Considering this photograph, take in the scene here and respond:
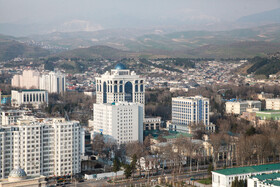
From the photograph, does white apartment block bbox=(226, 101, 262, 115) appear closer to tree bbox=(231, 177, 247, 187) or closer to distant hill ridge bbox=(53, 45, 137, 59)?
tree bbox=(231, 177, 247, 187)

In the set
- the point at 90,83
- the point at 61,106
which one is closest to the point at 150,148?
the point at 61,106

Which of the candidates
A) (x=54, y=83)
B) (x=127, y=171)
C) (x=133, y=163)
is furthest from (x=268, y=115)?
(x=54, y=83)

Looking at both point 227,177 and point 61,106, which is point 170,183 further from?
point 61,106

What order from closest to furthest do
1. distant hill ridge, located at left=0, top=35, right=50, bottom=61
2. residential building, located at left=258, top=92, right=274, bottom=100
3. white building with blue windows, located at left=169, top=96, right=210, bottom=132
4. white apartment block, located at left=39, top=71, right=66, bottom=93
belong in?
white building with blue windows, located at left=169, top=96, right=210, bottom=132 → residential building, located at left=258, top=92, right=274, bottom=100 → white apartment block, located at left=39, top=71, right=66, bottom=93 → distant hill ridge, located at left=0, top=35, right=50, bottom=61

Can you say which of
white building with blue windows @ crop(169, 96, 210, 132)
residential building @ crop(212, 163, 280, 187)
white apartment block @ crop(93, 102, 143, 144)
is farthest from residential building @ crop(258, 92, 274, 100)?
residential building @ crop(212, 163, 280, 187)

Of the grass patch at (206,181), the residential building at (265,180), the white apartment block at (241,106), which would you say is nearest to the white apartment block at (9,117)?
the grass patch at (206,181)

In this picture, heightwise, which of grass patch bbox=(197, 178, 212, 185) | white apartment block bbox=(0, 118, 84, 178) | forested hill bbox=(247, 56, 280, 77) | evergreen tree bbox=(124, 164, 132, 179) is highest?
forested hill bbox=(247, 56, 280, 77)
